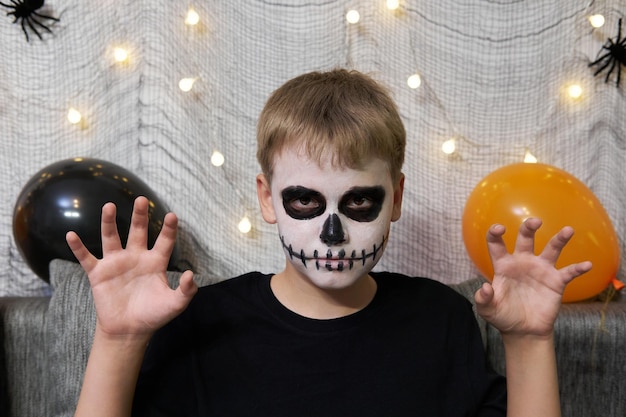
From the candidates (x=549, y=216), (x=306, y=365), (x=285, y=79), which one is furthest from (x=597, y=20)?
(x=306, y=365)

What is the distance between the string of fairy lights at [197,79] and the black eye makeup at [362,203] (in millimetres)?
698

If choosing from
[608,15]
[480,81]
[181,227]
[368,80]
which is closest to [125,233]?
[181,227]

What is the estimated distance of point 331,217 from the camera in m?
1.04

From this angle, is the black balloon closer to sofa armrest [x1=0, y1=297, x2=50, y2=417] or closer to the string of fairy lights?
sofa armrest [x1=0, y1=297, x2=50, y2=417]

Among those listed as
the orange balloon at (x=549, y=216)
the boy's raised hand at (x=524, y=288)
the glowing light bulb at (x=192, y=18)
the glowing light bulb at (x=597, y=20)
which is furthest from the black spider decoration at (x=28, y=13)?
the glowing light bulb at (x=597, y=20)

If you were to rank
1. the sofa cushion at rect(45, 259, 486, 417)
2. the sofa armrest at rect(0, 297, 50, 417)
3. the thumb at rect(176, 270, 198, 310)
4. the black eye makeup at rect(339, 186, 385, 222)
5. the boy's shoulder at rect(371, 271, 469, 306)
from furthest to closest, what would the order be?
1. the sofa armrest at rect(0, 297, 50, 417)
2. the sofa cushion at rect(45, 259, 486, 417)
3. the boy's shoulder at rect(371, 271, 469, 306)
4. the black eye makeup at rect(339, 186, 385, 222)
5. the thumb at rect(176, 270, 198, 310)

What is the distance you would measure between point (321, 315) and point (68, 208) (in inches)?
26.4

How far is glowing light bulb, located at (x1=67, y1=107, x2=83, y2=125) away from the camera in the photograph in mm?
1711

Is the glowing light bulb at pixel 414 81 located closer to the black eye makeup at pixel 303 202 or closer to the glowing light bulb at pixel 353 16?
the glowing light bulb at pixel 353 16

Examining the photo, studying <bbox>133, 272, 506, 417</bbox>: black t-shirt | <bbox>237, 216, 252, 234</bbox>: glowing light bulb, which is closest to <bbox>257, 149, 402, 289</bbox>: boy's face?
<bbox>133, 272, 506, 417</bbox>: black t-shirt

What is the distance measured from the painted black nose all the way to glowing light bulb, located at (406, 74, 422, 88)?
2.60ft

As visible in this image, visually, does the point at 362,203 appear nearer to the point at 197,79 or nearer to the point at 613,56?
the point at 197,79

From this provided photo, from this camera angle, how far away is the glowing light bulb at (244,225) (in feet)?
5.61

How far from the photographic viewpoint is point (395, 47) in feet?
5.64
